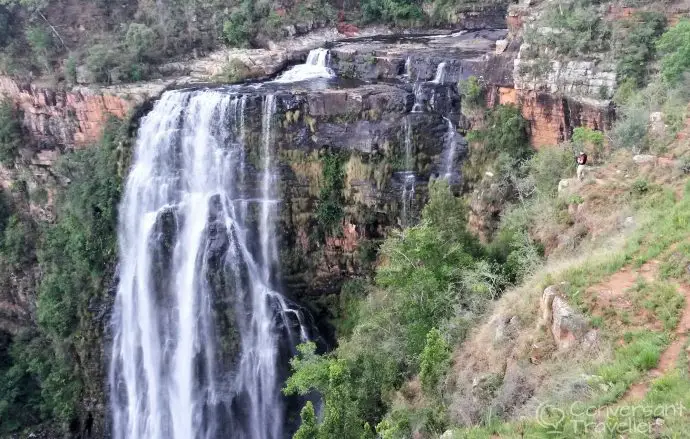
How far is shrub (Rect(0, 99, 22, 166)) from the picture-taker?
78.0ft

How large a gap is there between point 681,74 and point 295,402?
15761mm

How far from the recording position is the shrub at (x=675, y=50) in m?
13.0

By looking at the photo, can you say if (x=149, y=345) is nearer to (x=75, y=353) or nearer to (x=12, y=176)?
(x=75, y=353)

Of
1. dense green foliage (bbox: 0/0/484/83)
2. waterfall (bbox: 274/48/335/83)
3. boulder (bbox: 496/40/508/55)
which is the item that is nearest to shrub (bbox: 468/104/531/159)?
boulder (bbox: 496/40/508/55)

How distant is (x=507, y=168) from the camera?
54.6ft

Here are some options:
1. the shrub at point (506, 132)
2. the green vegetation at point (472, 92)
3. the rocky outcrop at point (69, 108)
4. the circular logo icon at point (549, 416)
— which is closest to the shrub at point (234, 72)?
the rocky outcrop at point (69, 108)

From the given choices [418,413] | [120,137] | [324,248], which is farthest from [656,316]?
[120,137]

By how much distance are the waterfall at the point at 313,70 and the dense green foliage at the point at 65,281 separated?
7.17 m

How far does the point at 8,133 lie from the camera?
23.8 m

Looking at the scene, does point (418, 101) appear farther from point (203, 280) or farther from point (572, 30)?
point (203, 280)

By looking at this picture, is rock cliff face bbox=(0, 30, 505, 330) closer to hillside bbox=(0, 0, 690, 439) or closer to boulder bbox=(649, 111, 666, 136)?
hillside bbox=(0, 0, 690, 439)

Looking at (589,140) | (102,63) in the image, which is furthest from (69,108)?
(589,140)

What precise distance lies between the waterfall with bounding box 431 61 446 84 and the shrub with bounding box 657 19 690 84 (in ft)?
23.6

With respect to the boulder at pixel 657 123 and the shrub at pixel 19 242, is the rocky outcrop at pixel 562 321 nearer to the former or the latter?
the boulder at pixel 657 123
